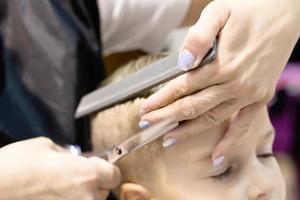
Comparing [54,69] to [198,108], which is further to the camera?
[54,69]

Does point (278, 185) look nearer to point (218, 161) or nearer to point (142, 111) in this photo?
point (218, 161)

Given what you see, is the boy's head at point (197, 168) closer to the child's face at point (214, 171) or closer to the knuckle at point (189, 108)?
the child's face at point (214, 171)

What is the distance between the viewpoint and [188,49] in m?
0.80

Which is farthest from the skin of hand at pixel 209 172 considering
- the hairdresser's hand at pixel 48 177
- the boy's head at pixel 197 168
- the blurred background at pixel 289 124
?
the blurred background at pixel 289 124

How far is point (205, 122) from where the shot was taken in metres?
0.86

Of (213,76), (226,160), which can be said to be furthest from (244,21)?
(226,160)

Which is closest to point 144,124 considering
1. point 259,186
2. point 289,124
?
point 259,186

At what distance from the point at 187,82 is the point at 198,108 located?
4 cm

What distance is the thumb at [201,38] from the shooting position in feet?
2.61

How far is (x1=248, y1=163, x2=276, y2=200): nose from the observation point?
0.95 metres

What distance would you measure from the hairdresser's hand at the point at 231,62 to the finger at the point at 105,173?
0.12 metres

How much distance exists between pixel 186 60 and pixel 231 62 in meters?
0.06

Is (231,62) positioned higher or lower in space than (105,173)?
higher

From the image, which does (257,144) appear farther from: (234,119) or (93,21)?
(93,21)
